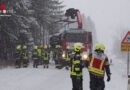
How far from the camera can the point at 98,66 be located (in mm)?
7262

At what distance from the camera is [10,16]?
21547mm

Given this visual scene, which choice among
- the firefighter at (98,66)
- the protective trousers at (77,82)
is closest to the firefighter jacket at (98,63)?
the firefighter at (98,66)

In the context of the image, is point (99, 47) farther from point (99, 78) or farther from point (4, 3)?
point (4, 3)

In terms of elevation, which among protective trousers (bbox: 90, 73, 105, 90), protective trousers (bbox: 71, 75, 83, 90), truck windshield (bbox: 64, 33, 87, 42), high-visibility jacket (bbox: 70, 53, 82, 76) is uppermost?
truck windshield (bbox: 64, 33, 87, 42)

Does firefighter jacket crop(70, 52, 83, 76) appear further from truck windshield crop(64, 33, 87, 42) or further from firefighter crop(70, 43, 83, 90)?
truck windshield crop(64, 33, 87, 42)

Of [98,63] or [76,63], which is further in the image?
[76,63]

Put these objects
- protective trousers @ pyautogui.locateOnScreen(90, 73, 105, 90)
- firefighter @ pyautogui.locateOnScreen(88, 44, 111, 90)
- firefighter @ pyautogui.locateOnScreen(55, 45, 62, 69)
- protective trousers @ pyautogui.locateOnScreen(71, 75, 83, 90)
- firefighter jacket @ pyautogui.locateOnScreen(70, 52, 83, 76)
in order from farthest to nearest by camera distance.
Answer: firefighter @ pyautogui.locateOnScreen(55, 45, 62, 69) → protective trousers @ pyautogui.locateOnScreen(71, 75, 83, 90) → firefighter jacket @ pyautogui.locateOnScreen(70, 52, 83, 76) → protective trousers @ pyautogui.locateOnScreen(90, 73, 105, 90) → firefighter @ pyautogui.locateOnScreen(88, 44, 111, 90)

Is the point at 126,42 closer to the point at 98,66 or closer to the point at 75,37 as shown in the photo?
the point at 98,66

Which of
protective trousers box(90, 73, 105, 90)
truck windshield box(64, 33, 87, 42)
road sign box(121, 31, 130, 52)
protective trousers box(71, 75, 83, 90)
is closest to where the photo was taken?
protective trousers box(90, 73, 105, 90)

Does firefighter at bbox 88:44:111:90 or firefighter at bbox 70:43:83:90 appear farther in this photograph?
firefighter at bbox 70:43:83:90

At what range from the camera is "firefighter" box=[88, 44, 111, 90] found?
7190mm

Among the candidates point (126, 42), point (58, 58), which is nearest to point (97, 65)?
point (126, 42)

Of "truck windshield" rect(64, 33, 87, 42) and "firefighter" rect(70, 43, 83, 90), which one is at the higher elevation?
"truck windshield" rect(64, 33, 87, 42)

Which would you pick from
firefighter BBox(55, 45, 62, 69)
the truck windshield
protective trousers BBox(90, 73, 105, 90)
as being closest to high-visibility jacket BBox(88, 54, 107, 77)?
protective trousers BBox(90, 73, 105, 90)
